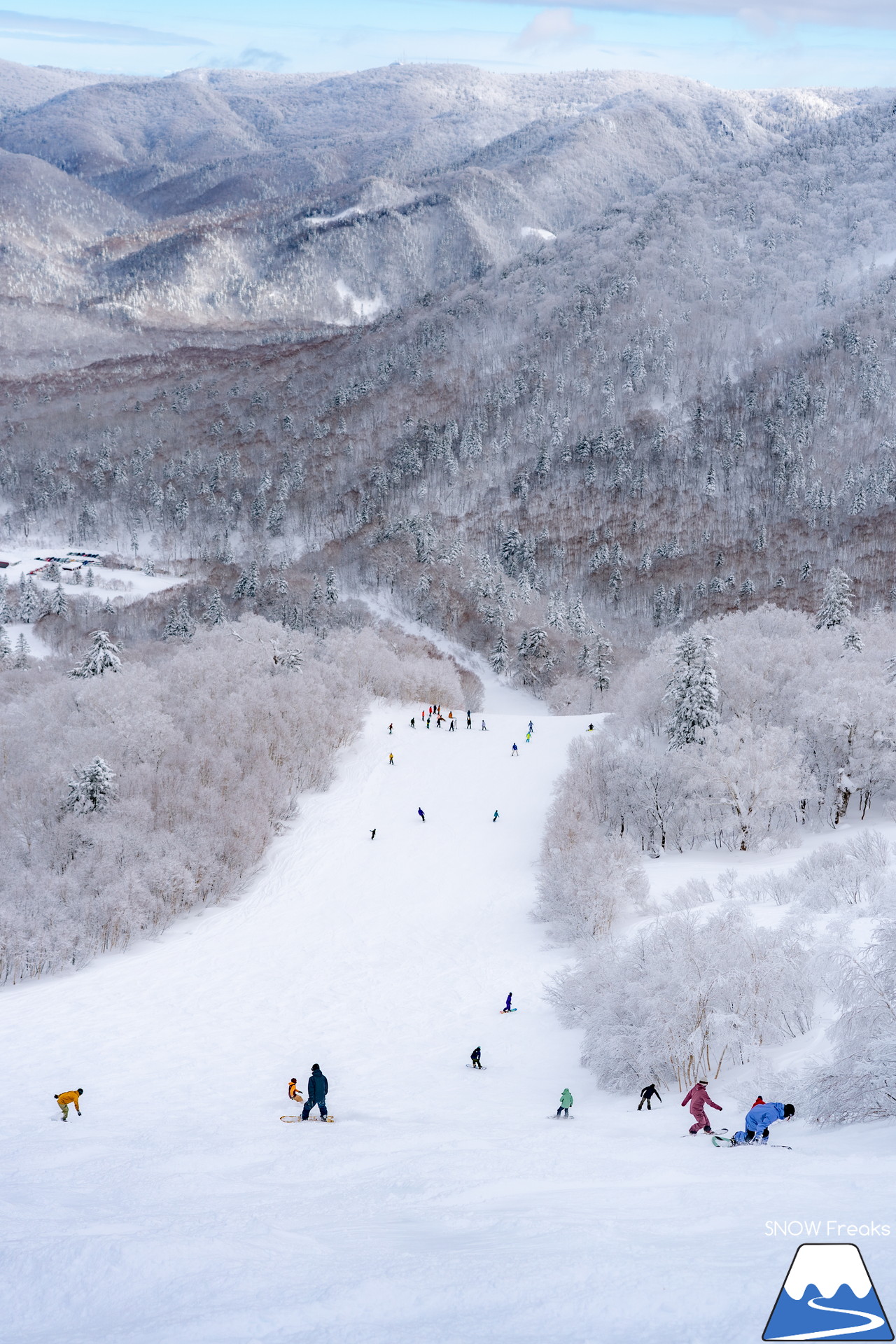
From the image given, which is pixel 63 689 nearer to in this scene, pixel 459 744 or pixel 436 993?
pixel 459 744

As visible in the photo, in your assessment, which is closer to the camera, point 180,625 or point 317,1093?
point 317,1093

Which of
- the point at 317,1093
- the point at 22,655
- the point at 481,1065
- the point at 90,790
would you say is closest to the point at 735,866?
the point at 481,1065

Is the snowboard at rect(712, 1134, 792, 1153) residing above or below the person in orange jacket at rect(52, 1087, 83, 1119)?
above

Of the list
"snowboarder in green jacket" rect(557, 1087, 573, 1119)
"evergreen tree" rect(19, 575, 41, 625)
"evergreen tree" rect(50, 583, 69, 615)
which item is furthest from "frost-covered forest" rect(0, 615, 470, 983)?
"evergreen tree" rect(19, 575, 41, 625)

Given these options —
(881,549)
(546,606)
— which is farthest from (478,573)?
(881,549)

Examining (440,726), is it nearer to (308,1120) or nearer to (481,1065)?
(481,1065)

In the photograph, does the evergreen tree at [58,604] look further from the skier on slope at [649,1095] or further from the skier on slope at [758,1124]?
the skier on slope at [758,1124]

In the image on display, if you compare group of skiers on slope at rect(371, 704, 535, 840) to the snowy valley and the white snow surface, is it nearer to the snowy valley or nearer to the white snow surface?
the snowy valley
